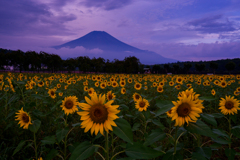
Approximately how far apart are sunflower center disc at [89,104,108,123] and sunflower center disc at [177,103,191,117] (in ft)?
2.91

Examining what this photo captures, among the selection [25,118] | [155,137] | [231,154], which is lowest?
[231,154]

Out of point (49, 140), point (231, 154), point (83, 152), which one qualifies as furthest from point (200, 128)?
point (49, 140)

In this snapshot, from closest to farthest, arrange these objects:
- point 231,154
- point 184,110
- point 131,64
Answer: point 184,110
point 231,154
point 131,64

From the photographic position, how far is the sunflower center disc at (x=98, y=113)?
1425 mm

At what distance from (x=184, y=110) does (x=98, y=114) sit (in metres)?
1.01

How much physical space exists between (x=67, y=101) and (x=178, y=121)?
7.77 ft

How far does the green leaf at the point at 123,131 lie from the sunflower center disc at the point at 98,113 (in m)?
0.14

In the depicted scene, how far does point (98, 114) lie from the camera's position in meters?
1.47

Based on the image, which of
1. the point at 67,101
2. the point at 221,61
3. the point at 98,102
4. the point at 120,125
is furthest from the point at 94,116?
the point at 221,61

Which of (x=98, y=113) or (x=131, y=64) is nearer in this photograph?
(x=98, y=113)

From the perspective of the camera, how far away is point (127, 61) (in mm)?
82812

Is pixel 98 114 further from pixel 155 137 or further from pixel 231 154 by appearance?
pixel 231 154

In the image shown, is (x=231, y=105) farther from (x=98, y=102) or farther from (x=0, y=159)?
(x=0, y=159)

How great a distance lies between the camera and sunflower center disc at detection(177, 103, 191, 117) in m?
1.56
